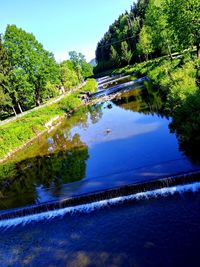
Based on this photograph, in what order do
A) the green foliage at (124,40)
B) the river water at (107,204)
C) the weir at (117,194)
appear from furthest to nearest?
the green foliage at (124,40) < the weir at (117,194) < the river water at (107,204)

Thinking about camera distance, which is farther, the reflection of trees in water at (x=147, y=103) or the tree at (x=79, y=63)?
the tree at (x=79, y=63)

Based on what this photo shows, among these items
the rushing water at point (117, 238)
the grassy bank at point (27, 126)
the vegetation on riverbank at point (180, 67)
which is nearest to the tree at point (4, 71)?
the grassy bank at point (27, 126)

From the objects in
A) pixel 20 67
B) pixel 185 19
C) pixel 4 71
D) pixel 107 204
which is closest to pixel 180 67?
pixel 185 19

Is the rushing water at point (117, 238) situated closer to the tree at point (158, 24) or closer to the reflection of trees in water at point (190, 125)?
the reflection of trees in water at point (190, 125)

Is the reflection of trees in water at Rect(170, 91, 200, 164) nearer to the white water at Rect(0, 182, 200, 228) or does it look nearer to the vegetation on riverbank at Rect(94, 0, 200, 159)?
the vegetation on riverbank at Rect(94, 0, 200, 159)

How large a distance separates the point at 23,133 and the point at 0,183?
1428 centimetres

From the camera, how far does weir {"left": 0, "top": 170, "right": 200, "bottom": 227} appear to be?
1676 cm

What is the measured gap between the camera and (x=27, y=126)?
4197 cm

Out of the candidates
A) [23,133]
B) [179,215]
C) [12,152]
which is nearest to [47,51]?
[23,133]

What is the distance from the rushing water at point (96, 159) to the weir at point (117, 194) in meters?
0.95

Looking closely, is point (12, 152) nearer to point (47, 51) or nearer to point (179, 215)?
point (179, 215)

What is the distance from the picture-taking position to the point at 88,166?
→ 2395 cm

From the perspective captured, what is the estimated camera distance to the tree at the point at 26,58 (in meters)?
54.2

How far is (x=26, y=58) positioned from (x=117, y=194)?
150 ft
